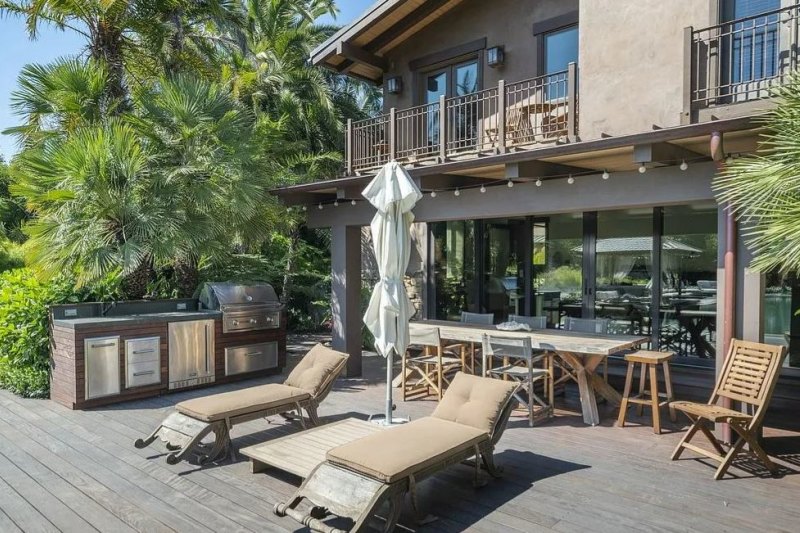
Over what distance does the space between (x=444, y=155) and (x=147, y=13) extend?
20.6ft

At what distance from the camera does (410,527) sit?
410 centimetres

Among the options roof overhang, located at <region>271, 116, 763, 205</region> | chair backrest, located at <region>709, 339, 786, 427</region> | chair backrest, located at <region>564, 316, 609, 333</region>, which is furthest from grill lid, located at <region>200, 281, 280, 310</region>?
chair backrest, located at <region>709, 339, 786, 427</region>

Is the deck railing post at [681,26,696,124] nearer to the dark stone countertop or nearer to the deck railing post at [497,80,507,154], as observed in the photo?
the deck railing post at [497,80,507,154]

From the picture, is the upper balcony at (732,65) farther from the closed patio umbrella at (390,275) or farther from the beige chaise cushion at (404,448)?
the beige chaise cushion at (404,448)

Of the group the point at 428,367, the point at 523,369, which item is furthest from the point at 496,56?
the point at 523,369

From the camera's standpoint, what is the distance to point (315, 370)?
662 centimetres

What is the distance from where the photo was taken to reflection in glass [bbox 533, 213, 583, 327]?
9938mm

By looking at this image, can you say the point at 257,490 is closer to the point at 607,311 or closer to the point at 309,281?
the point at 607,311

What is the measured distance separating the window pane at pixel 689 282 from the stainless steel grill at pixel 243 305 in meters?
6.57

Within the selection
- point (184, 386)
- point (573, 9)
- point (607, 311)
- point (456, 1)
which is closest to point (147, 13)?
point (456, 1)

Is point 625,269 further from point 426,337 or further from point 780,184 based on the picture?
point 780,184

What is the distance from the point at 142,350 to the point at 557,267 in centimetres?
704

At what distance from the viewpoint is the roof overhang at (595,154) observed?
521 cm

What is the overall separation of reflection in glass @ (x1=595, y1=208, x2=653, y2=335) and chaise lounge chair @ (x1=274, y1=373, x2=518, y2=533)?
500 centimetres
